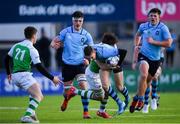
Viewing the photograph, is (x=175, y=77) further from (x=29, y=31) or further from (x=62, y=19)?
(x=29, y=31)

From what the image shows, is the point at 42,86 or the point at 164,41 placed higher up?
the point at 164,41

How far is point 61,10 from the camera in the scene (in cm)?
3091

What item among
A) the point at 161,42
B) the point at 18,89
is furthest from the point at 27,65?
the point at 18,89

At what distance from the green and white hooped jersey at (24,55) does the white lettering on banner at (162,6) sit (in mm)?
12848

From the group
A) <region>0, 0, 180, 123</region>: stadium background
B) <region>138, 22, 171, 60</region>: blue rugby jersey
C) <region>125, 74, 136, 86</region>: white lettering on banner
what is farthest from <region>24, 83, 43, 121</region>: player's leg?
<region>125, 74, 136, 86</region>: white lettering on banner

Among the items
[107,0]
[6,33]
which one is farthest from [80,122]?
[6,33]

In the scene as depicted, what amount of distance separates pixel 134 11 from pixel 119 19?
24.0 inches

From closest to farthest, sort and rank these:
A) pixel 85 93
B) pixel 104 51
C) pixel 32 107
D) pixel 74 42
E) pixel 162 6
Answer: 1. pixel 32 107
2. pixel 85 93
3. pixel 104 51
4. pixel 74 42
5. pixel 162 6

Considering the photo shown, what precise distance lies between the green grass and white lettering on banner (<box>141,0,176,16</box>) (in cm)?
416

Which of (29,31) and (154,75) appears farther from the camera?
(154,75)

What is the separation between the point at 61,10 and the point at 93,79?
37.0ft

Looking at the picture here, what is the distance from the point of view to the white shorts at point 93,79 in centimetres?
1973

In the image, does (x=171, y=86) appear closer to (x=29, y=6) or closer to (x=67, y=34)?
(x=29, y=6)

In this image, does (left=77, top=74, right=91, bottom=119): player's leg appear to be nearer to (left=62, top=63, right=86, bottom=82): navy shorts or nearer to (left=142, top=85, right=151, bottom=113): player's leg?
(left=62, top=63, right=86, bottom=82): navy shorts
